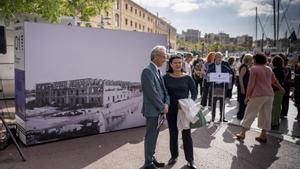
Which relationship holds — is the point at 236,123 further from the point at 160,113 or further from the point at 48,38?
the point at 48,38

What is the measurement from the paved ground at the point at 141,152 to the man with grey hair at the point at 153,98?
0.69 meters

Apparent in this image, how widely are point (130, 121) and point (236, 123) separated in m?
3.22

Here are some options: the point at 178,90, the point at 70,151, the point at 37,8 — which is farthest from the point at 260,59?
the point at 37,8

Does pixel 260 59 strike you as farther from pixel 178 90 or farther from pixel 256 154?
pixel 178 90

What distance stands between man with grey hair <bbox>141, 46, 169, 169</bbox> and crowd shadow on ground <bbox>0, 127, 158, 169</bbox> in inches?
53.1

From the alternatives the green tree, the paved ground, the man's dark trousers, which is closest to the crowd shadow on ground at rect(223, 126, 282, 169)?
the paved ground

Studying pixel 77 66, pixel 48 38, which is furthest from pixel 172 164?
pixel 48 38

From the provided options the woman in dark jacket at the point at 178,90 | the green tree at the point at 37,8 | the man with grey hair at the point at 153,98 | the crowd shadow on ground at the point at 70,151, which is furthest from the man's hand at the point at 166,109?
the green tree at the point at 37,8

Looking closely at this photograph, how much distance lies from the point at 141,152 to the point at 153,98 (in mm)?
1833

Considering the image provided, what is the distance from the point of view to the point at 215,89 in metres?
8.52

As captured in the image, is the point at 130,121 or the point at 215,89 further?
the point at 215,89

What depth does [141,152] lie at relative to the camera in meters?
5.91

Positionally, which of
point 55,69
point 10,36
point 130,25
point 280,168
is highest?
point 130,25

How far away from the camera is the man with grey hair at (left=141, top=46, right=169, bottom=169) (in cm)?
454
